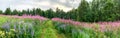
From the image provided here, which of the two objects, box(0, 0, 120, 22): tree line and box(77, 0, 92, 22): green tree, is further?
box(77, 0, 92, 22): green tree

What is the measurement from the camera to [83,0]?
43625 mm

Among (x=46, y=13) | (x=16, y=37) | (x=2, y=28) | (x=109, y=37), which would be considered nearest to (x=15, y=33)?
(x=16, y=37)

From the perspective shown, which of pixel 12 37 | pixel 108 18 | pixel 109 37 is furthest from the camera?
pixel 108 18

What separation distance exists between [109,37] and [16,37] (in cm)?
384

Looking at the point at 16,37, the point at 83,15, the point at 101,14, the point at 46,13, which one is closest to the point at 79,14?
the point at 83,15

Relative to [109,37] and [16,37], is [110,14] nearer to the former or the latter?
[109,37]

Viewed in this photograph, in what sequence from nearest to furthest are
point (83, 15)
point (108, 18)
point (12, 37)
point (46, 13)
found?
point (12, 37)
point (108, 18)
point (83, 15)
point (46, 13)

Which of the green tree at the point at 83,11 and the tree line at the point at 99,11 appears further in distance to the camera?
the green tree at the point at 83,11

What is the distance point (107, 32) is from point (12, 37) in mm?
4371

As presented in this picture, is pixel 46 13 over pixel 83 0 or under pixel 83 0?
under

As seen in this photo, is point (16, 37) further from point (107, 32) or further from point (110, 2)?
point (110, 2)

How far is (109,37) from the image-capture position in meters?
10.4

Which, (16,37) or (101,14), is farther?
(101,14)

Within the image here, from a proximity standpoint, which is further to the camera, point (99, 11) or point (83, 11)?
point (83, 11)
